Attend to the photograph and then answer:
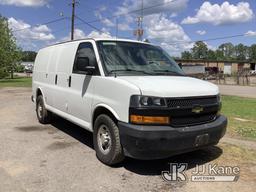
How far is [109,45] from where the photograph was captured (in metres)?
5.66

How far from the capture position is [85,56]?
19.3 ft

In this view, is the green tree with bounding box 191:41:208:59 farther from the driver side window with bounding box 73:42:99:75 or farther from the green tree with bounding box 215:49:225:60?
the driver side window with bounding box 73:42:99:75

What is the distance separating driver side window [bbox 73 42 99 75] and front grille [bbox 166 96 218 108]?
1.53 m

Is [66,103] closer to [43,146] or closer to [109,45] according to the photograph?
[43,146]

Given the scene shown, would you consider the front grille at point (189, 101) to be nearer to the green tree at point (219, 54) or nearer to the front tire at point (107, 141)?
the front tire at point (107, 141)

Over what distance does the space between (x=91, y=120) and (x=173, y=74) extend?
1.69m

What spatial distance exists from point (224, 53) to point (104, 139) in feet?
558

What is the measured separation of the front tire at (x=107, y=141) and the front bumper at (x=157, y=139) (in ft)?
0.67

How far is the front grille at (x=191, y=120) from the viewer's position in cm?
447

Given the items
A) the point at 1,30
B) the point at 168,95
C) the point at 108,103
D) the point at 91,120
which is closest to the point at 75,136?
the point at 91,120

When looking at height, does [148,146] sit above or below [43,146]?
above

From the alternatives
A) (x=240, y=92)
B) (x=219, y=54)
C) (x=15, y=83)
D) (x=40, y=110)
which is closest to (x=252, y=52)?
(x=219, y=54)

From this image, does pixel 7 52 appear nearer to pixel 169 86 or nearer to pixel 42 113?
pixel 42 113

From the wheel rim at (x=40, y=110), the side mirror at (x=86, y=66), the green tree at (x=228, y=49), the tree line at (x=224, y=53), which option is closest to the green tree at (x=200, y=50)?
the tree line at (x=224, y=53)
